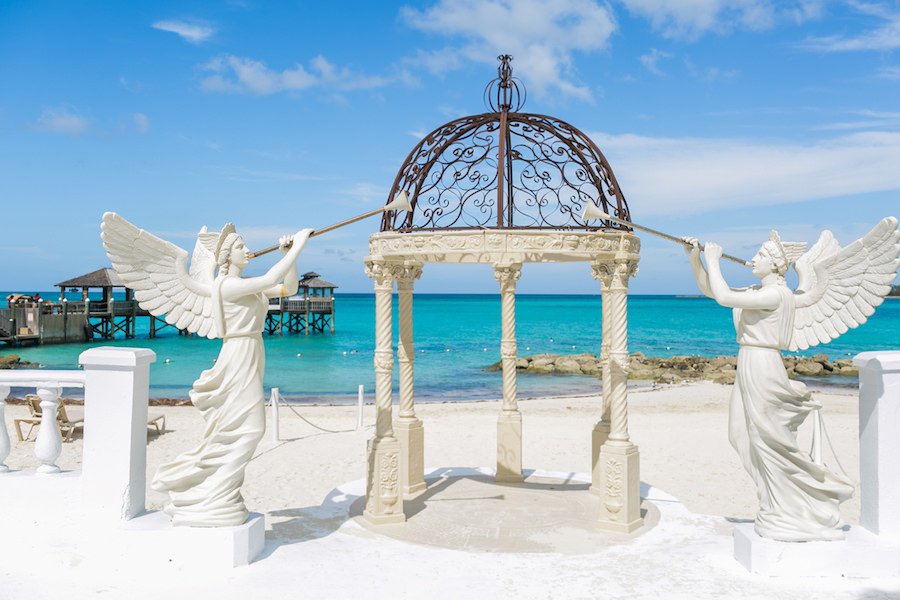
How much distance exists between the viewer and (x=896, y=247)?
5867 mm

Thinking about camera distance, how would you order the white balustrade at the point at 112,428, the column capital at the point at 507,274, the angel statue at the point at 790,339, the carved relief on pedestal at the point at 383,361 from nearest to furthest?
the angel statue at the point at 790,339 → the white balustrade at the point at 112,428 → the carved relief on pedestal at the point at 383,361 → the column capital at the point at 507,274

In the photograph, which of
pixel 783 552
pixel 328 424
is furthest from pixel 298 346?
pixel 783 552

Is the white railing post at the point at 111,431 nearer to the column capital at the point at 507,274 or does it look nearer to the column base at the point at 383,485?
the column base at the point at 383,485

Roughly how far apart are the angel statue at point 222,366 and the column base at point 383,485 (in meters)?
1.82

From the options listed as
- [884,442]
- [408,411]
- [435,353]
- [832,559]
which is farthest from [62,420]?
[435,353]

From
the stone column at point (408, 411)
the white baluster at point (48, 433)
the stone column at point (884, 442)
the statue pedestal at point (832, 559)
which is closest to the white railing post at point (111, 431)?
the white baluster at point (48, 433)

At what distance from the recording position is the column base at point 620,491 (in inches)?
287

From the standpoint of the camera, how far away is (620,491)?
24.0ft

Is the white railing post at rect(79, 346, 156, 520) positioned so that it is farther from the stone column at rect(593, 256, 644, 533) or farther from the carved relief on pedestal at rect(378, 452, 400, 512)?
the stone column at rect(593, 256, 644, 533)

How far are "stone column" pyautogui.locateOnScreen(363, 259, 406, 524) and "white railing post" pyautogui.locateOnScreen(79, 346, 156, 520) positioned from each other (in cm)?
Answer: 242

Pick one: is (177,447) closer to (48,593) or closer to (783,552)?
(48,593)

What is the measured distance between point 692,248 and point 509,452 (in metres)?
4.21

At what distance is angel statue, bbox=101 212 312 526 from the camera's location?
596cm

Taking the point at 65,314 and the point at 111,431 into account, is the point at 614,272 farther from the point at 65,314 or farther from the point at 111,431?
the point at 65,314
